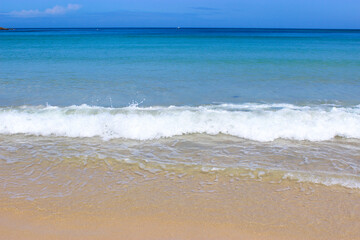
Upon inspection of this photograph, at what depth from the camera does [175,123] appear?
7.64 metres

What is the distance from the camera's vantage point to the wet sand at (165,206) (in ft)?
11.5

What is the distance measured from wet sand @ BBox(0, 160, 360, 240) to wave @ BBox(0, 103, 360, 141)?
215 centimetres

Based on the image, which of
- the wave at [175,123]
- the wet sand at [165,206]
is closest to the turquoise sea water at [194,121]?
the wave at [175,123]

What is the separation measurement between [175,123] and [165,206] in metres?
3.77

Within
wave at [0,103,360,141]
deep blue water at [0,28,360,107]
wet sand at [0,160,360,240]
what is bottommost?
wet sand at [0,160,360,240]

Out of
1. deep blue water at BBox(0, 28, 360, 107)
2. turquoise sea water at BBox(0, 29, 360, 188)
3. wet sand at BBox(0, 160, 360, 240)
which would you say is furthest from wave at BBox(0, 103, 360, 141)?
wet sand at BBox(0, 160, 360, 240)

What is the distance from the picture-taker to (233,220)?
3.71 m

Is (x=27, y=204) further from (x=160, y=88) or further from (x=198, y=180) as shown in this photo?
(x=160, y=88)

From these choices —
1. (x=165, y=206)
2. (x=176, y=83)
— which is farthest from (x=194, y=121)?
(x=176, y=83)

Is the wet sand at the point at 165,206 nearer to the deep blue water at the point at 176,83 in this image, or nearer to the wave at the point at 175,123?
the wave at the point at 175,123

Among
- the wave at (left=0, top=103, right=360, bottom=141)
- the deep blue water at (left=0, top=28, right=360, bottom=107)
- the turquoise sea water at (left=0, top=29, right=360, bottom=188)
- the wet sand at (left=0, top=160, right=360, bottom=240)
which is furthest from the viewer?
the deep blue water at (left=0, top=28, right=360, bottom=107)

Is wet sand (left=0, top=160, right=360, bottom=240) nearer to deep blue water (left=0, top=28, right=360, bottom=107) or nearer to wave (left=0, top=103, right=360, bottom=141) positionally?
wave (left=0, top=103, right=360, bottom=141)

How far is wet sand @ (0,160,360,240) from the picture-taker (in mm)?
3502

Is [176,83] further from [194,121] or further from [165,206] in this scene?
[165,206]
